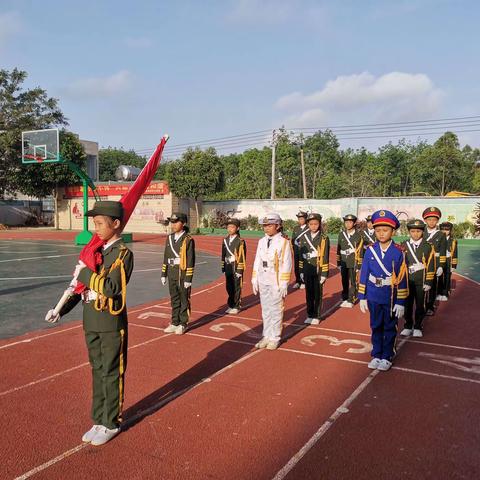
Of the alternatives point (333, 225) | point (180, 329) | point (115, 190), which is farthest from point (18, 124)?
point (180, 329)

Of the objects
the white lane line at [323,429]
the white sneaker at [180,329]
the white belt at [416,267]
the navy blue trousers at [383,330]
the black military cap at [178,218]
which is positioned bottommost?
the white lane line at [323,429]

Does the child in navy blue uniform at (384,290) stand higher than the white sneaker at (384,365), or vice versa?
the child in navy blue uniform at (384,290)

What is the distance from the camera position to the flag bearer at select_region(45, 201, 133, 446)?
376cm

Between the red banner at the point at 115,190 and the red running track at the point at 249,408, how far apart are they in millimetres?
29120

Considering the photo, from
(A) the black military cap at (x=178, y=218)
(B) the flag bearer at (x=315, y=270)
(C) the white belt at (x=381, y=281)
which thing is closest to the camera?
(C) the white belt at (x=381, y=281)

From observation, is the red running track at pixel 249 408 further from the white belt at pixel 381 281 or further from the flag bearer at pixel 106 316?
the white belt at pixel 381 281

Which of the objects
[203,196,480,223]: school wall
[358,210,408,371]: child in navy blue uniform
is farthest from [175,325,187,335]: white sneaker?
[203,196,480,223]: school wall

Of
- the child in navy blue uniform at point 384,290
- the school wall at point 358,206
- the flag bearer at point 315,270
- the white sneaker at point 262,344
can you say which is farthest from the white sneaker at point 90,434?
the school wall at point 358,206

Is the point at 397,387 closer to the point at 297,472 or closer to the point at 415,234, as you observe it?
the point at 297,472

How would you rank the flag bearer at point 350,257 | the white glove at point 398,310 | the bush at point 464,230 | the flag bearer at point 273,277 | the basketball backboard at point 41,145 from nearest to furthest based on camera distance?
the white glove at point 398,310
the flag bearer at point 273,277
the flag bearer at point 350,257
the basketball backboard at point 41,145
the bush at point 464,230

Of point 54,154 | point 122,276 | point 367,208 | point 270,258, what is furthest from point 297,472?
point 367,208

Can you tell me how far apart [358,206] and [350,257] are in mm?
21610

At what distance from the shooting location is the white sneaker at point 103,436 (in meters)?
3.87

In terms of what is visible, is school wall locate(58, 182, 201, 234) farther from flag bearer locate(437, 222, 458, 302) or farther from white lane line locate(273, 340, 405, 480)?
white lane line locate(273, 340, 405, 480)
